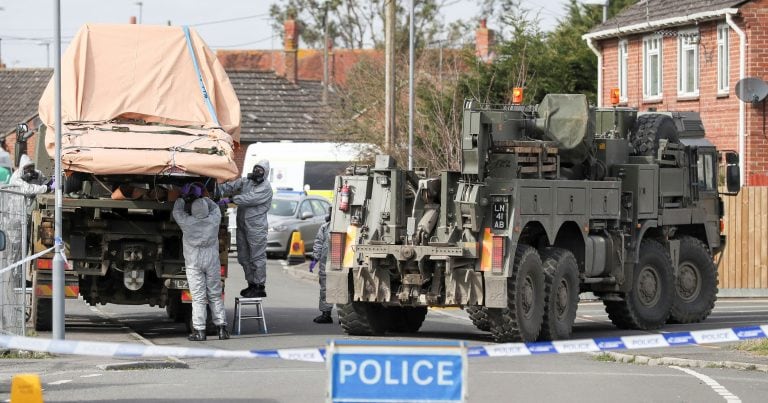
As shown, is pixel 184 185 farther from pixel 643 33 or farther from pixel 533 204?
pixel 643 33

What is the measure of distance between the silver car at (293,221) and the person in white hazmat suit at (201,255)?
737 inches

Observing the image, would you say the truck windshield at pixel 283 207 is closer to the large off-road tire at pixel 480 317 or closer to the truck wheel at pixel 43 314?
the large off-road tire at pixel 480 317

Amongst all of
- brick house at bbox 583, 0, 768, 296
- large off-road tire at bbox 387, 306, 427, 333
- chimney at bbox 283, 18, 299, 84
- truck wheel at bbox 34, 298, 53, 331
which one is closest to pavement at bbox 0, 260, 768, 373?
truck wheel at bbox 34, 298, 53, 331

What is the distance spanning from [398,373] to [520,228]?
322 inches

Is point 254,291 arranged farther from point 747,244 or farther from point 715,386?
point 747,244

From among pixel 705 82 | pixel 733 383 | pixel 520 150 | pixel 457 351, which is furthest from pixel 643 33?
pixel 457 351

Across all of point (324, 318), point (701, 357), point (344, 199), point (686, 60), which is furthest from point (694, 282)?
point (686, 60)

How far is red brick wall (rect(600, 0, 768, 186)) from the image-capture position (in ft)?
112

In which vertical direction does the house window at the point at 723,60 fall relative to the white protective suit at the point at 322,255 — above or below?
above

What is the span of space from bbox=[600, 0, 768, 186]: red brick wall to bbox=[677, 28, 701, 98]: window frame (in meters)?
0.10

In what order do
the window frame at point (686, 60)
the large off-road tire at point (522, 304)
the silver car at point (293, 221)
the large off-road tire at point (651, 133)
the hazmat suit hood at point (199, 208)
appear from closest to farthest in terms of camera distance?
1. the large off-road tire at point (522, 304)
2. the hazmat suit hood at point (199, 208)
3. the large off-road tire at point (651, 133)
4. the window frame at point (686, 60)
5. the silver car at point (293, 221)

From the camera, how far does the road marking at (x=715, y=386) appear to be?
13.0 m

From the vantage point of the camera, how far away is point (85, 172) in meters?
17.8

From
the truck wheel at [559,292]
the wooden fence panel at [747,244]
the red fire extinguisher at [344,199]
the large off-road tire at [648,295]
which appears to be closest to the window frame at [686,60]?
the wooden fence panel at [747,244]
